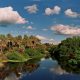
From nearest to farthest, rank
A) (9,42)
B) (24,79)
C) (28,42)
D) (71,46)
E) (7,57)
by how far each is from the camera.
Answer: (24,79), (7,57), (9,42), (71,46), (28,42)

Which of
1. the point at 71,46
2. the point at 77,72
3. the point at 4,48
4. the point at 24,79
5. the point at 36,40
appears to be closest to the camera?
the point at 24,79

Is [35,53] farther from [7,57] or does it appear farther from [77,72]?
[77,72]

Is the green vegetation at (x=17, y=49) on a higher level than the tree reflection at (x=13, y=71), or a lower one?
higher

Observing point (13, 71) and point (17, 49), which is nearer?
point (13, 71)

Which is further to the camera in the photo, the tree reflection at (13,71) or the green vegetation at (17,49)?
the green vegetation at (17,49)

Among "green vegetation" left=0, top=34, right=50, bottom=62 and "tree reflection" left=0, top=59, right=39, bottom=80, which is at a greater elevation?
"green vegetation" left=0, top=34, right=50, bottom=62

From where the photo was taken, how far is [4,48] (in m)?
120

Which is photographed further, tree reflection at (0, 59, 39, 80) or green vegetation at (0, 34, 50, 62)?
green vegetation at (0, 34, 50, 62)

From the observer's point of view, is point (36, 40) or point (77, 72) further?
point (36, 40)

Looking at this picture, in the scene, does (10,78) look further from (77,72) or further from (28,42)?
(28,42)

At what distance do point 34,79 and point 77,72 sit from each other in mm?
16316

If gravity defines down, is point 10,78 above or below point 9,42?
below

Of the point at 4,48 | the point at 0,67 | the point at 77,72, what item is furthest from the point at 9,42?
the point at 77,72

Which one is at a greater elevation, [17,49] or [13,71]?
[17,49]
